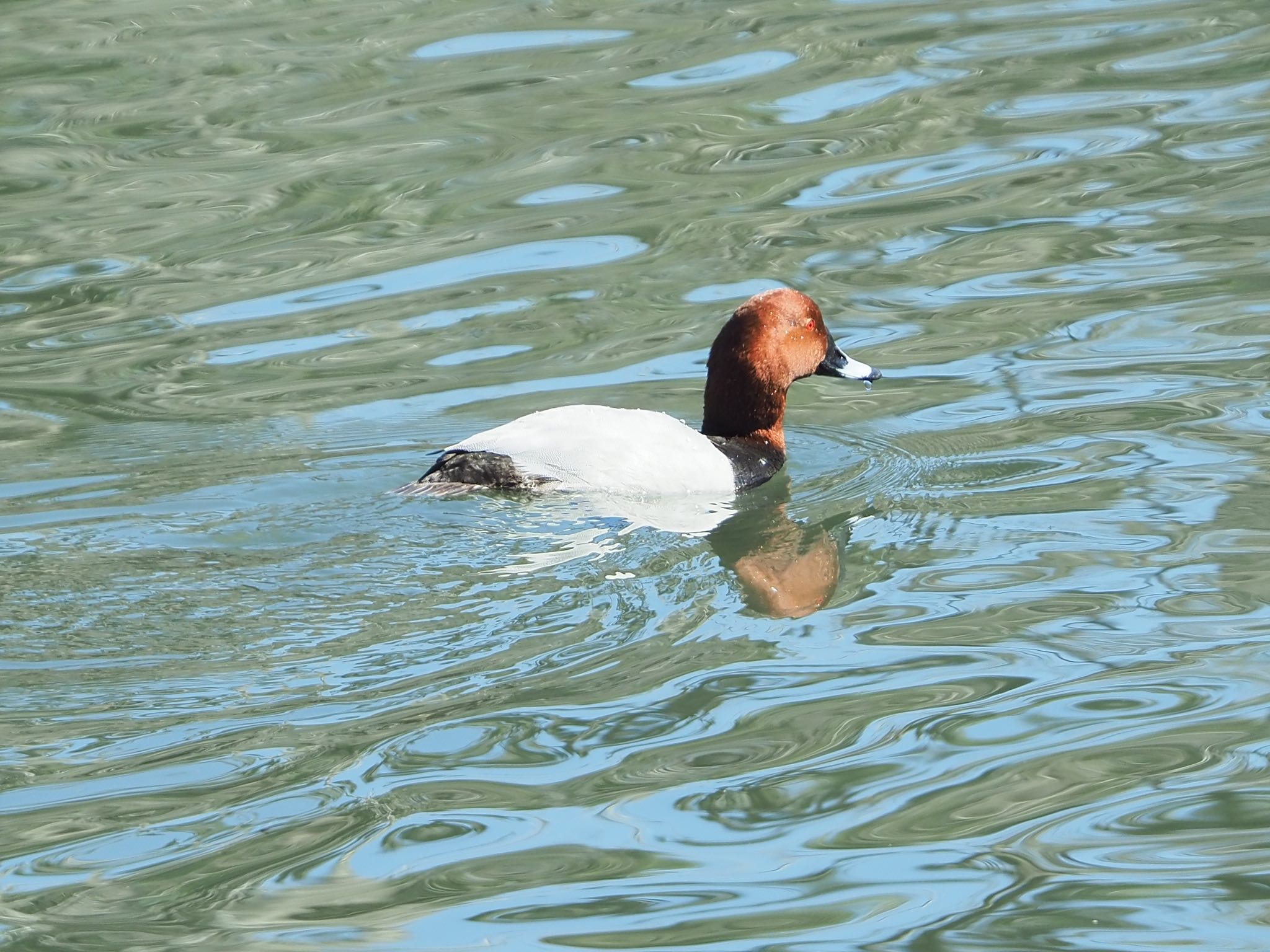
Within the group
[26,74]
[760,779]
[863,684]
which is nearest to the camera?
[760,779]

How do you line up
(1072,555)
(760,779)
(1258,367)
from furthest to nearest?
(1258,367) → (1072,555) → (760,779)

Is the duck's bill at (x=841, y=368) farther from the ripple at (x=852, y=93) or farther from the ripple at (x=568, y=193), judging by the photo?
the ripple at (x=852, y=93)

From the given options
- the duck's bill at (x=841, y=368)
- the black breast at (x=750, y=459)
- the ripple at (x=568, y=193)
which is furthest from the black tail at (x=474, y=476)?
the ripple at (x=568, y=193)

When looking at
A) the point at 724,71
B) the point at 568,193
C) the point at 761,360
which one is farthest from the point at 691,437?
the point at 724,71

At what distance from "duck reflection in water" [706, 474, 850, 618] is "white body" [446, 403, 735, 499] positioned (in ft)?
0.84

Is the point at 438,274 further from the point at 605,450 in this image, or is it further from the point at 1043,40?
the point at 1043,40

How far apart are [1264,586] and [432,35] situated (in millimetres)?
8020

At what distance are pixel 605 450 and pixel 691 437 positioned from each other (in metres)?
0.52

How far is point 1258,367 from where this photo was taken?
7.70 meters

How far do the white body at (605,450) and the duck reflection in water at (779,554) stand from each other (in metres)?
0.26

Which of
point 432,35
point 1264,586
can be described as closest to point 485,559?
point 1264,586

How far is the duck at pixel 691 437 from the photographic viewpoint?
6895mm

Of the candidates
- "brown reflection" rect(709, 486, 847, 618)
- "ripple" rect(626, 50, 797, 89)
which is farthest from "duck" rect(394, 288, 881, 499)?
"ripple" rect(626, 50, 797, 89)

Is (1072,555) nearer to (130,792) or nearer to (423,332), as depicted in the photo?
(130,792)
